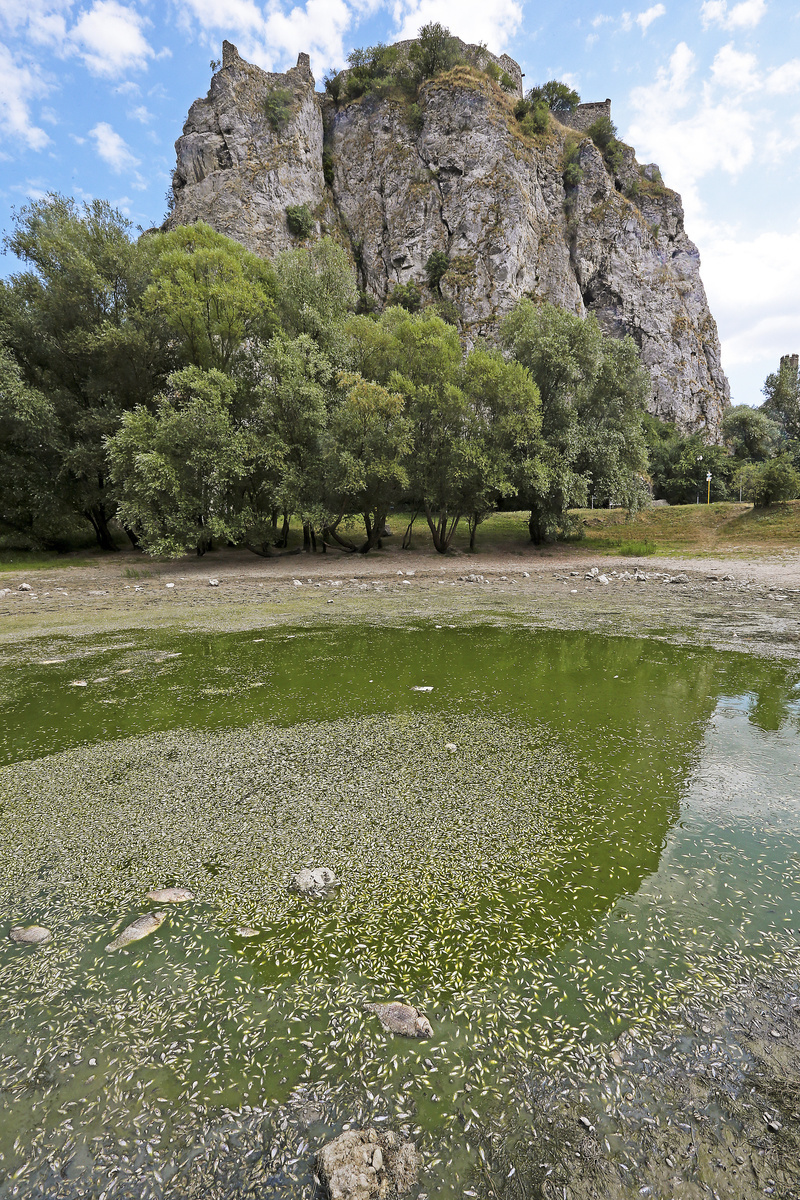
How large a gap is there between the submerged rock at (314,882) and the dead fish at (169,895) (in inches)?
20.2

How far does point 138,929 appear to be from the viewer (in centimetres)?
234

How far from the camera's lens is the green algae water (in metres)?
1.59

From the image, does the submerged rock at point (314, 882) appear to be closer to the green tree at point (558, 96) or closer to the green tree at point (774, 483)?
the green tree at point (774, 483)

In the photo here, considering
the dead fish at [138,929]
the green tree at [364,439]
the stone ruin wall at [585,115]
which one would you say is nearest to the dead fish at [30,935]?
the dead fish at [138,929]

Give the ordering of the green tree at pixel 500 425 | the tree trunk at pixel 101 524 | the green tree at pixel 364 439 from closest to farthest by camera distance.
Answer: the green tree at pixel 364 439 < the green tree at pixel 500 425 < the tree trunk at pixel 101 524

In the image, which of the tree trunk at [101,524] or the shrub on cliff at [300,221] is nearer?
the tree trunk at [101,524]

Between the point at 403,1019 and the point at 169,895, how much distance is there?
1.34m

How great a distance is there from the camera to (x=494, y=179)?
52.4m

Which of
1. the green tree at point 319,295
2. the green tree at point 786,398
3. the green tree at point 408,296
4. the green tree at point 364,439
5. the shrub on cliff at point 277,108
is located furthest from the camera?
the green tree at point 786,398

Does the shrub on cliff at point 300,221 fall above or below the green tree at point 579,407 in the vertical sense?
above

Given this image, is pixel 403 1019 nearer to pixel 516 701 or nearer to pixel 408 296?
pixel 516 701

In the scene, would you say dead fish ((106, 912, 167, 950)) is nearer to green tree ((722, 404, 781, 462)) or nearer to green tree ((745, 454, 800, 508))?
green tree ((745, 454, 800, 508))

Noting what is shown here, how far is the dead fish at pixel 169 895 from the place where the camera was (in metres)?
2.53

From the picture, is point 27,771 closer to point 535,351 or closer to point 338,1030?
point 338,1030
